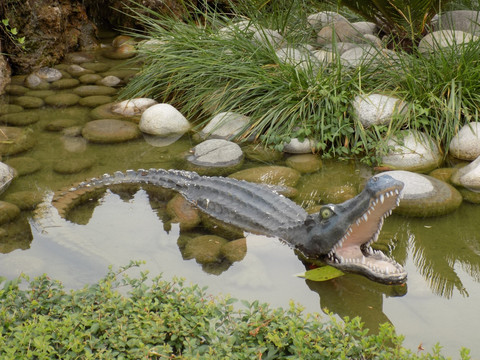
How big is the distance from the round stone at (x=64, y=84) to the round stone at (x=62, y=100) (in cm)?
42

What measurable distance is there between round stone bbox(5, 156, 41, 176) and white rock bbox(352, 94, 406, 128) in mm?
3327

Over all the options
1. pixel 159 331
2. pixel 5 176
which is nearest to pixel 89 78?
pixel 5 176

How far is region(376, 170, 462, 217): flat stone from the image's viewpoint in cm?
491

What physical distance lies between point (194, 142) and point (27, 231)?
7.71 ft

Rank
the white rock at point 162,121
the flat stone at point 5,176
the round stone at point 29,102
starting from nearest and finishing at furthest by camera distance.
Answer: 1. the flat stone at point 5,176
2. the white rock at point 162,121
3. the round stone at point 29,102

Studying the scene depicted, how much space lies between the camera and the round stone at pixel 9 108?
731 centimetres

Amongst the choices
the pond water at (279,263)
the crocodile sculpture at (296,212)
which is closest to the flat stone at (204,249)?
the pond water at (279,263)

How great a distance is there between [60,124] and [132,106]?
35.6 inches

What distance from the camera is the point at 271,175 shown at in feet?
18.3

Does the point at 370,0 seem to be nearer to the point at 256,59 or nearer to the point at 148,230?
the point at 256,59

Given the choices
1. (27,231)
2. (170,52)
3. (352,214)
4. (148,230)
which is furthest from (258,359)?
(170,52)

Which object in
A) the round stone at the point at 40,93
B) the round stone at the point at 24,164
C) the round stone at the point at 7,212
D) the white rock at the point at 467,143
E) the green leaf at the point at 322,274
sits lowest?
the round stone at the point at 40,93

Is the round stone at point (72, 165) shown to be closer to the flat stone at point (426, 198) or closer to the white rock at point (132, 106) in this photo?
the white rock at point (132, 106)

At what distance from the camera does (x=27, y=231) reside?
4.76 meters
